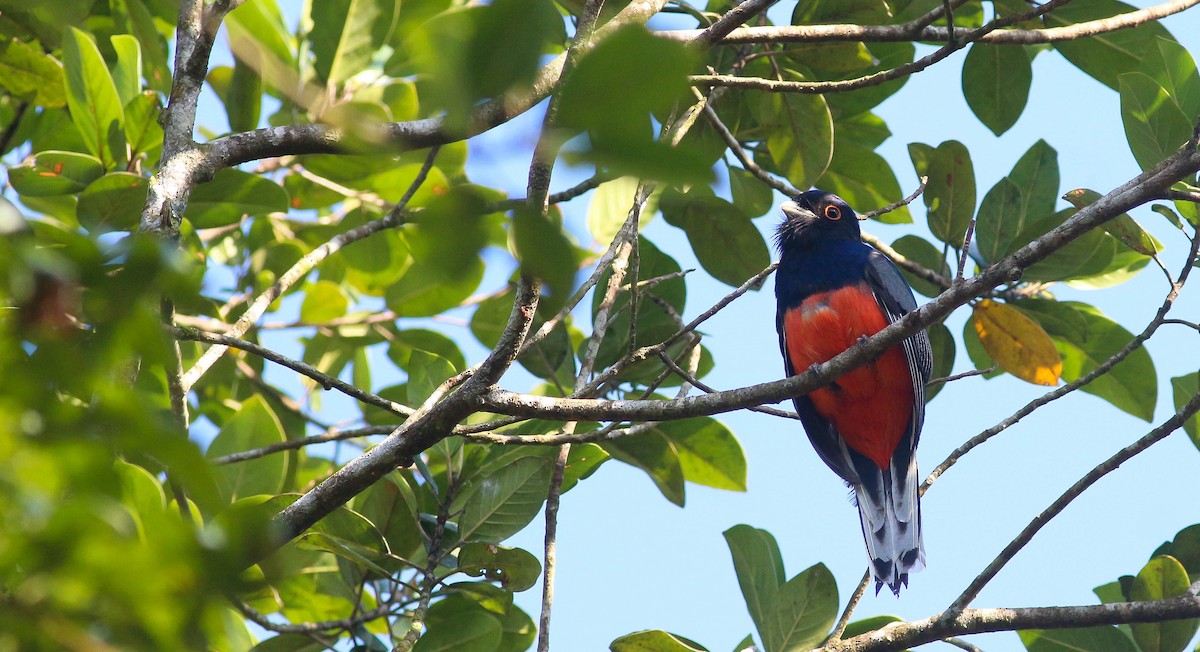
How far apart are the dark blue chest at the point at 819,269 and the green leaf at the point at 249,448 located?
261 centimetres

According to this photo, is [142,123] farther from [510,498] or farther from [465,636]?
[465,636]

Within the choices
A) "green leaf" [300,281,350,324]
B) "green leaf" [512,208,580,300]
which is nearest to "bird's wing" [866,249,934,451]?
"green leaf" [300,281,350,324]

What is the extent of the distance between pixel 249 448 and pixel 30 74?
67.8 inches

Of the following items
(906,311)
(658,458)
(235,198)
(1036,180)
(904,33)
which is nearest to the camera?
(904,33)

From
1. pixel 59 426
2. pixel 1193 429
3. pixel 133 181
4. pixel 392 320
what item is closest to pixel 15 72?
pixel 133 181

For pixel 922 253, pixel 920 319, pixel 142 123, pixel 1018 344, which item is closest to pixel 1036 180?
pixel 922 253

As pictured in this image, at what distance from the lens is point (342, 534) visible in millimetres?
3637

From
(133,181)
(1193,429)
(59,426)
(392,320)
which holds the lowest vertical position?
(59,426)

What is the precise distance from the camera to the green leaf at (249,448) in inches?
158

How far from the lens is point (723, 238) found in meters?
4.65

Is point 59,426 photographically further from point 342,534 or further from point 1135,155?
point 1135,155

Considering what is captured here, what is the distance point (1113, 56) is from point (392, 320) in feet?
11.3

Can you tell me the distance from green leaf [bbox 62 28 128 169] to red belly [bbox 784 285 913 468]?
310 cm

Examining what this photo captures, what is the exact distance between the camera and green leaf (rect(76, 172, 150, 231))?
3.56 metres
